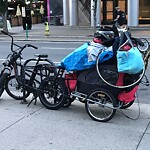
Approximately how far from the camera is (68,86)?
619cm

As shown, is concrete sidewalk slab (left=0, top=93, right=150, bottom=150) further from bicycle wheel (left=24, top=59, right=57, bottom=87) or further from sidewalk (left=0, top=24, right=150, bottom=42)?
sidewalk (left=0, top=24, right=150, bottom=42)

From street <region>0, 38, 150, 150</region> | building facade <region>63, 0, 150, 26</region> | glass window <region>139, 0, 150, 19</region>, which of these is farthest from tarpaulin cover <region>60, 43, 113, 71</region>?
glass window <region>139, 0, 150, 19</region>

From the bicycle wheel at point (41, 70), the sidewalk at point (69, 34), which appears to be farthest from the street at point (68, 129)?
the sidewalk at point (69, 34)

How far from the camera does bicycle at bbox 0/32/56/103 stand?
666 centimetres

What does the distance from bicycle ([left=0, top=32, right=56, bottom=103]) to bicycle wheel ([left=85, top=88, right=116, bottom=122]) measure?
96 centimetres

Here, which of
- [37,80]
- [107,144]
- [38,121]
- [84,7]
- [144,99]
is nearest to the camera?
[107,144]

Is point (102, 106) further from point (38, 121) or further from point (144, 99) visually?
point (144, 99)

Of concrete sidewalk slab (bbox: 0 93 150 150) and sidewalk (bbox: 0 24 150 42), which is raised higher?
sidewalk (bbox: 0 24 150 42)

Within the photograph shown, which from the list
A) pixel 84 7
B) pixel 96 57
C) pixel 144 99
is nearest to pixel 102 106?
pixel 96 57

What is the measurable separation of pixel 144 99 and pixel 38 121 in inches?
102

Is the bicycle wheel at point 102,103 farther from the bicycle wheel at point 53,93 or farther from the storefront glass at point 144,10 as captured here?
the storefront glass at point 144,10

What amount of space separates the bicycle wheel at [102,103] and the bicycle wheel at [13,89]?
61.5 inches

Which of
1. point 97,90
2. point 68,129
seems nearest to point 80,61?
point 97,90

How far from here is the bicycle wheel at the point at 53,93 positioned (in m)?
6.22
